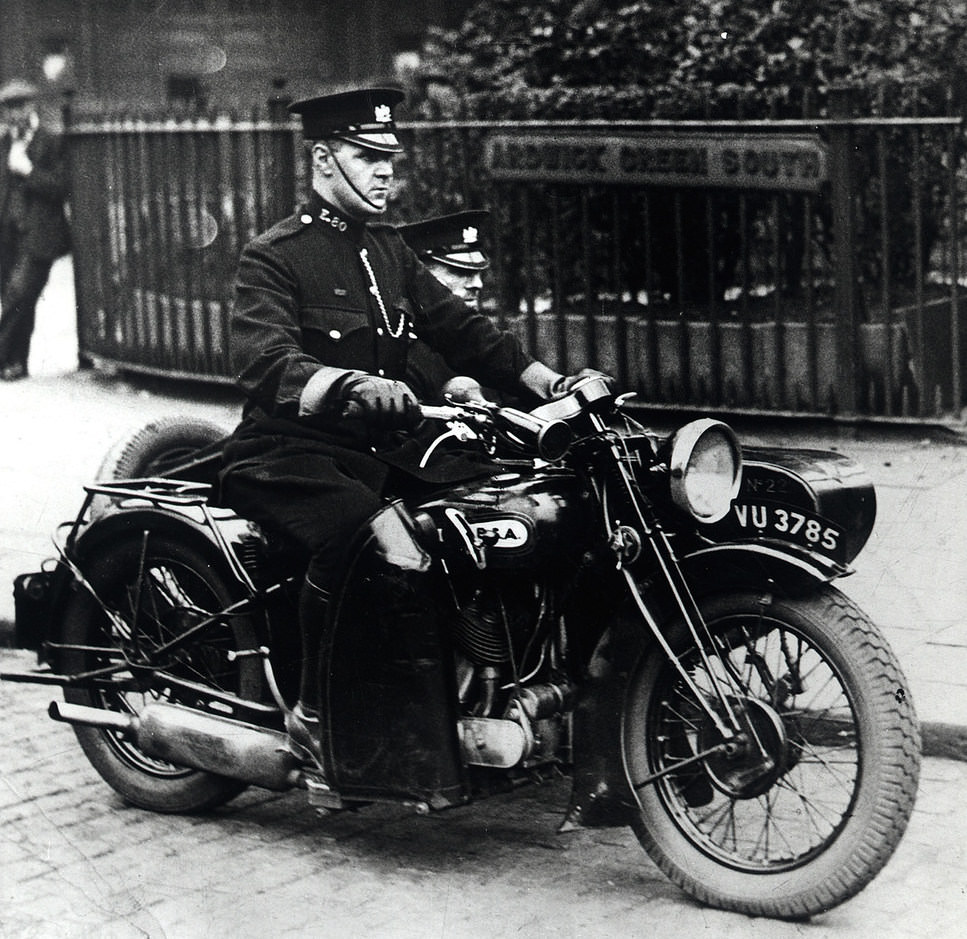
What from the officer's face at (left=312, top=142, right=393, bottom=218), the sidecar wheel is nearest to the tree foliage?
the sidecar wheel

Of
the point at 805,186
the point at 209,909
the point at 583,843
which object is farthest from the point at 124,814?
the point at 805,186

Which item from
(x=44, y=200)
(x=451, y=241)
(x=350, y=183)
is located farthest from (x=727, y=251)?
(x=44, y=200)

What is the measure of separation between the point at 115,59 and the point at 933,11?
25012 mm

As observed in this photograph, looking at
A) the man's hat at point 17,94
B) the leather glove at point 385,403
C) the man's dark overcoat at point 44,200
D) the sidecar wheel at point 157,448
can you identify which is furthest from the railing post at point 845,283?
the man's hat at point 17,94

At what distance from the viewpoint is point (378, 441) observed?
4.75 metres

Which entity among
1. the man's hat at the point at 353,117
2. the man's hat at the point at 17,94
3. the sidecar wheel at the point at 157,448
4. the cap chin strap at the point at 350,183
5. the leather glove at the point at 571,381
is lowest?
the sidecar wheel at the point at 157,448

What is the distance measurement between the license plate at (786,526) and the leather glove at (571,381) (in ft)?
1.41

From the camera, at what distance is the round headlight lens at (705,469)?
4.11m

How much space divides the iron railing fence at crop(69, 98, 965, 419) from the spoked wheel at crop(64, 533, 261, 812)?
198 inches

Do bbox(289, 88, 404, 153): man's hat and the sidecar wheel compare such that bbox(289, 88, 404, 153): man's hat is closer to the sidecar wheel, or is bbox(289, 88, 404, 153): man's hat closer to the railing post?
the sidecar wheel

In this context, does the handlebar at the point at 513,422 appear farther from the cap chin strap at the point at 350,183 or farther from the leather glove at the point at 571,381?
the cap chin strap at the point at 350,183

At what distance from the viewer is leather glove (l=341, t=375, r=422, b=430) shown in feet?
13.6

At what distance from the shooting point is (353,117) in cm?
479

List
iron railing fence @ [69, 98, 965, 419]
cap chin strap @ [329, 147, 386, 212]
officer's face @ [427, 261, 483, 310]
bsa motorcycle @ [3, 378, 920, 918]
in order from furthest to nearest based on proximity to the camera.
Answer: iron railing fence @ [69, 98, 965, 419]
officer's face @ [427, 261, 483, 310]
cap chin strap @ [329, 147, 386, 212]
bsa motorcycle @ [3, 378, 920, 918]
